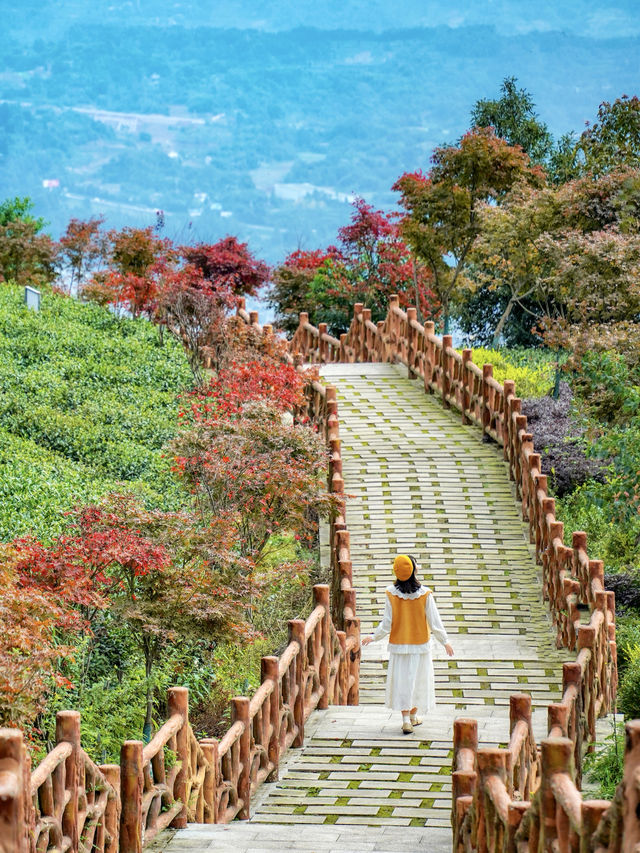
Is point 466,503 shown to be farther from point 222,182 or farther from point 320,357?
point 222,182

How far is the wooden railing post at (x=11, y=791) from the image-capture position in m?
4.44

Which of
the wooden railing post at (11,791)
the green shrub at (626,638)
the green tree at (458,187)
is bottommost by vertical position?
the green shrub at (626,638)

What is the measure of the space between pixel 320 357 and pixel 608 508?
12.5 metres

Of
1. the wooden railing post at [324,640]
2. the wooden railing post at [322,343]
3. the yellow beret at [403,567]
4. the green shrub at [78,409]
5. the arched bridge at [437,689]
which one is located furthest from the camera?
the wooden railing post at [322,343]

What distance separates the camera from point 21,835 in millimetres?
4543

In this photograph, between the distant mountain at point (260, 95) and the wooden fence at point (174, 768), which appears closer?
the wooden fence at point (174, 768)

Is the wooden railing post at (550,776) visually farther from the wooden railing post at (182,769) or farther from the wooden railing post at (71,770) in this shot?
the wooden railing post at (182,769)

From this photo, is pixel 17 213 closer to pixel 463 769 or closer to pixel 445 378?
pixel 445 378

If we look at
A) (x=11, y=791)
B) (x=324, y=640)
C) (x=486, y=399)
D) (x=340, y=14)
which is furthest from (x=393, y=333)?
(x=340, y=14)

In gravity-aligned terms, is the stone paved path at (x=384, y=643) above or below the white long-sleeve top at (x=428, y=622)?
below

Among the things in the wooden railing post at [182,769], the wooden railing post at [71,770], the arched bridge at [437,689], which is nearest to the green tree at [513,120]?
the arched bridge at [437,689]

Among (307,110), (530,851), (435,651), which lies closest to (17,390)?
(435,651)

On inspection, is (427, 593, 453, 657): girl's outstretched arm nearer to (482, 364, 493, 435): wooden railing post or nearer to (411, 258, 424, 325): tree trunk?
(482, 364, 493, 435): wooden railing post

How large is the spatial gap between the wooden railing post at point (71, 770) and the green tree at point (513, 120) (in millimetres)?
28759
